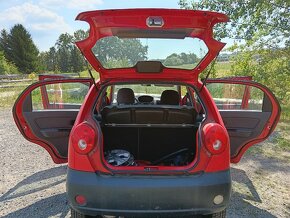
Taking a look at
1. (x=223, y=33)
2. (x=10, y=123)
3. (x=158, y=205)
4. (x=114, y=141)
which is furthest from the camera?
(x=223, y=33)

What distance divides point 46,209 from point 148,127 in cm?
157

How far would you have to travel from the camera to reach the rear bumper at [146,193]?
2.61 meters

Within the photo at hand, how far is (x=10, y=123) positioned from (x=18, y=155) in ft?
11.9

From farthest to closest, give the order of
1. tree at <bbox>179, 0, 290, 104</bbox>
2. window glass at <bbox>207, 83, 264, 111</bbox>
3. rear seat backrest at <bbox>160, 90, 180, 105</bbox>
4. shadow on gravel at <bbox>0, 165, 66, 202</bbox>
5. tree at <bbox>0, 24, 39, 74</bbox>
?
1. tree at <bbox>0, 24, 39, 74</bbox>
2. tree at <bbox>179, 0, 290, 104</bbox>
3. window glass at <bbox>207, 83, 264, 111</bbox>
4. rear seat backrest at <bbox>160, 90, 180, 105</bbox>
5. shadow on gravel at <bbox>0, 165, 66, 202</bbox>

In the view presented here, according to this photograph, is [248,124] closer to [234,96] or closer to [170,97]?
[170,97]

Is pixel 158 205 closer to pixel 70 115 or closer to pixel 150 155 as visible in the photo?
pixel 150 155

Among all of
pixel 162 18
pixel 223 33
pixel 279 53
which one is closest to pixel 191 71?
pixel 162 18

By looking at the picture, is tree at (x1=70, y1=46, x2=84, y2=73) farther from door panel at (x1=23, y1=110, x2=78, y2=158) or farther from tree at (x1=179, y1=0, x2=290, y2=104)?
tree at (x1=179, y1=0, x2=290, y2=104)

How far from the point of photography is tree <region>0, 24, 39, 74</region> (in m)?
50.9

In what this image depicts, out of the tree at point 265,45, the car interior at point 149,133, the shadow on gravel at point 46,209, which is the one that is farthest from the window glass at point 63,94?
the tree at point 265,45

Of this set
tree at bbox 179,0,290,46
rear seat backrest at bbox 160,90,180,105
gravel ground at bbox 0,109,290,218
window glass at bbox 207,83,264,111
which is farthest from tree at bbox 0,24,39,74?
rear seat backrest at bbox 160,90,180,105

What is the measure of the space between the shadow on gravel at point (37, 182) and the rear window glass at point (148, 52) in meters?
2.14

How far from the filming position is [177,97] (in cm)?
463

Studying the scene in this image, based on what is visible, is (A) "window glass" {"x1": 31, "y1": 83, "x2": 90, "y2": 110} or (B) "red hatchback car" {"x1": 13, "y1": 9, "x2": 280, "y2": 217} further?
(A) "window glass" {"x1": 31, "y1": 83, "x2": 90, "y2": 110}
